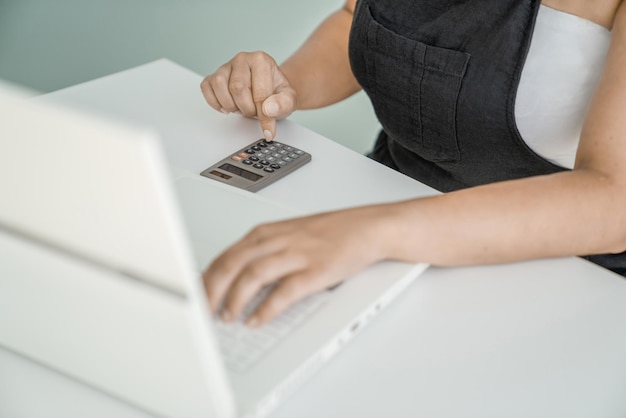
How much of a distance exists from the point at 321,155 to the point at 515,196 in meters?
0.28

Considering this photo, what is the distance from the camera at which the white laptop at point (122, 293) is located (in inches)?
19.0

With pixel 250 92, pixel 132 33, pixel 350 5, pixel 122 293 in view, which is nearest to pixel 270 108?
pixel 250 92

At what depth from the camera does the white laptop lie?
0.48m

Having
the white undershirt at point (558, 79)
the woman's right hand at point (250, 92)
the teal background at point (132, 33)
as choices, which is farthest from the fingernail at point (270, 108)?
the teal background at point (132, 33)

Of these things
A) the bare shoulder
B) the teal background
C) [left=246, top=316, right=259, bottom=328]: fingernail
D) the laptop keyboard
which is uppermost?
the bare shoulder

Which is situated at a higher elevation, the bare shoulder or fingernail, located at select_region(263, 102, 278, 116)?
the bare shoulder

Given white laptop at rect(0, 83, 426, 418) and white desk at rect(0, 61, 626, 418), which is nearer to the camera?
white laptop at rect(0, 83, 426, 418)

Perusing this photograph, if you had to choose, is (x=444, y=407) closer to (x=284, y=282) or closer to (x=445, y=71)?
(x=284, y=282)

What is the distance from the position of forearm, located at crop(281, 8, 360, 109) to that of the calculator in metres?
0.22

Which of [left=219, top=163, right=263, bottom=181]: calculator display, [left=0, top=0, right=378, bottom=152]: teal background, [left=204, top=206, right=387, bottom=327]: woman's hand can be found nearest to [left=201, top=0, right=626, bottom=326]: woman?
[left=204, top=206, right=387, bottom=327]: woman's hand

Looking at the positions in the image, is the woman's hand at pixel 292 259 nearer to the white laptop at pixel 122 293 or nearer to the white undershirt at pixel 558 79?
the white laptop at pixel 122 293

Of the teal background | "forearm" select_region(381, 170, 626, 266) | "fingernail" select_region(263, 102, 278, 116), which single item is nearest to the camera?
"forearm" select_region(381, 170, 626, 266)

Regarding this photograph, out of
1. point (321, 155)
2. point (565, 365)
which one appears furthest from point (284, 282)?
point (321, 155)

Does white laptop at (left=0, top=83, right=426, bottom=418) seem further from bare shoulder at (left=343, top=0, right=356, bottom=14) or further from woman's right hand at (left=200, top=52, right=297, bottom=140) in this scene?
bare shoulder at (left=343, top=0, right=356, bottom=14)
